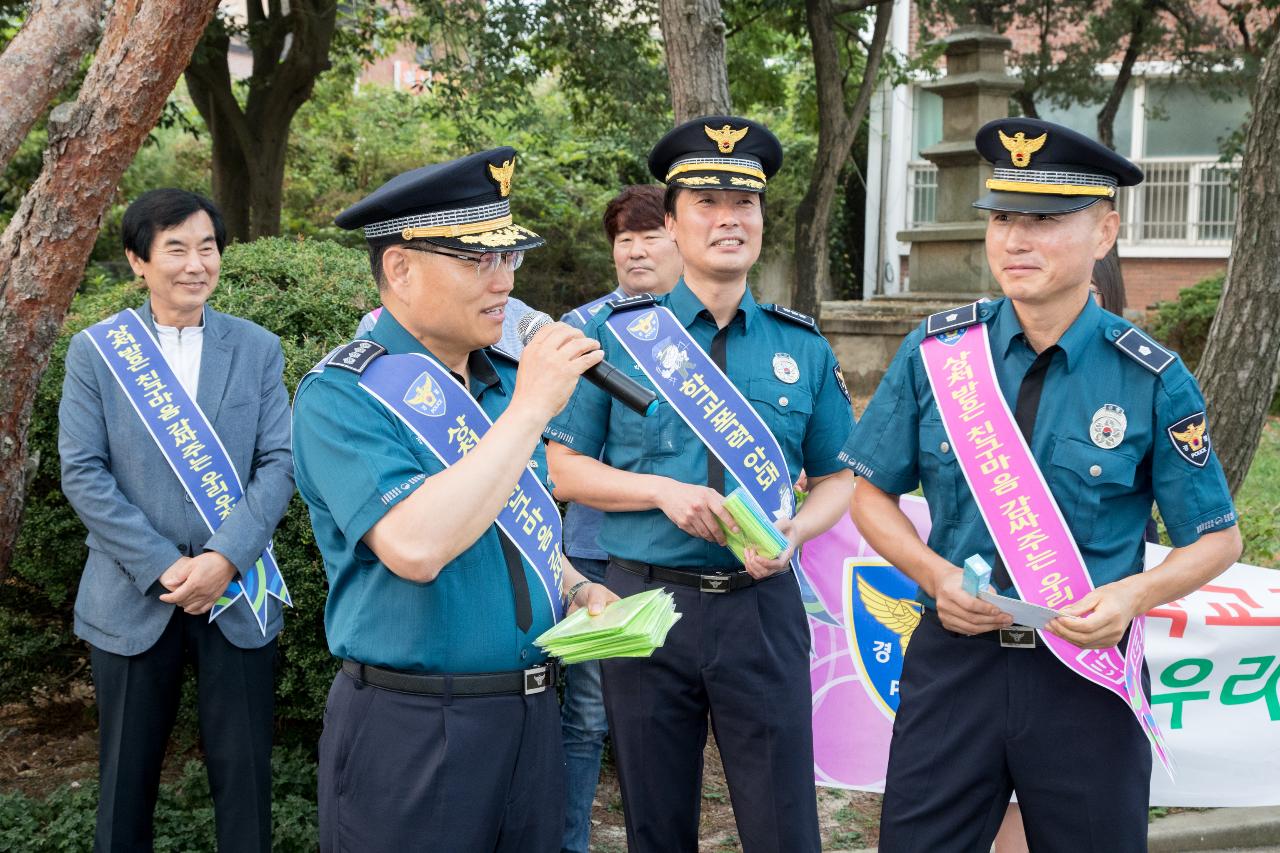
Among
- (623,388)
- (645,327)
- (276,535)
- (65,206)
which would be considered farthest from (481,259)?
(65,206)

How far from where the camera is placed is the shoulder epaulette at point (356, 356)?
2.35 meters

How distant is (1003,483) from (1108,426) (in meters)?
0.25

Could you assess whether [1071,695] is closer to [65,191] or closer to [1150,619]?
[1150,619]

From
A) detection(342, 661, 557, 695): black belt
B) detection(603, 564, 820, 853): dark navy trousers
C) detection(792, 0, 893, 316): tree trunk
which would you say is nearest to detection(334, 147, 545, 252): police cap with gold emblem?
detection(342, 661, 557, 695): black belt

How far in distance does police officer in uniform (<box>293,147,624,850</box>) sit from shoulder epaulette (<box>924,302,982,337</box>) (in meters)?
1.02

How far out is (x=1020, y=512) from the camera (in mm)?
2762

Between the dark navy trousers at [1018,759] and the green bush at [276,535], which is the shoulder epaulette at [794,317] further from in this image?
the green bush at [276,535]

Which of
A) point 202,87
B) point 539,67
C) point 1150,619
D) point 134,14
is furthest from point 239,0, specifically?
point 1150,619

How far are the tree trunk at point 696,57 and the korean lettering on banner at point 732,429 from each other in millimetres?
2680

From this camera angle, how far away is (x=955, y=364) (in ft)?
9.61

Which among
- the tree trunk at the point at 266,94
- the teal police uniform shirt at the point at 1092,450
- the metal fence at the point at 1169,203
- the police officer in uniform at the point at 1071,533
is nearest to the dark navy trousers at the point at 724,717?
the police officer in uniform at the point at 1071,533

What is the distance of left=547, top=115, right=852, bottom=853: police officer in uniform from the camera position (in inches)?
125

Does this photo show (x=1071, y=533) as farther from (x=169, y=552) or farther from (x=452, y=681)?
(x=169, y=552)

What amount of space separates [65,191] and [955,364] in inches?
116
